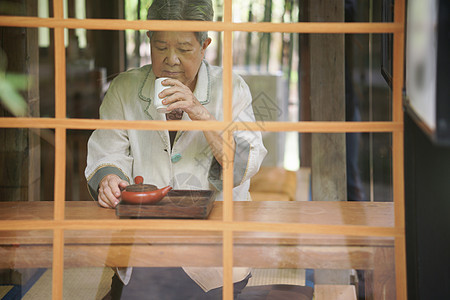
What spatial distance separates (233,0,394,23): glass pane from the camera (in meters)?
1.28

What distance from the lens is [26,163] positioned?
179cm

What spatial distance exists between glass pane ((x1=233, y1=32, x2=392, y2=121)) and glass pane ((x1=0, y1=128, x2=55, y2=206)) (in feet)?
2.09

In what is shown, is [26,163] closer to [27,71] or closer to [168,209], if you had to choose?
[27,71]

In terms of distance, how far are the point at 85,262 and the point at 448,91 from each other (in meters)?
0.91

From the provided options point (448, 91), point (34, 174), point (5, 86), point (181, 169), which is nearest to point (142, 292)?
point (181, 169)

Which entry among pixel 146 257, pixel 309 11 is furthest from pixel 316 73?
pixel 146 257

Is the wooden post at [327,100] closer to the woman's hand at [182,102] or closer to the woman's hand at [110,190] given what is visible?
the woman's hand at [182,102]

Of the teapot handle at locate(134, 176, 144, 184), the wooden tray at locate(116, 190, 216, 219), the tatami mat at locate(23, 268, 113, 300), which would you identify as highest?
the teapot handle at locate(134, 176, 144, 184)

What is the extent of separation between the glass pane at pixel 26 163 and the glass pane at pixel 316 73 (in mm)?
637

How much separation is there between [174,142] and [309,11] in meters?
0.55

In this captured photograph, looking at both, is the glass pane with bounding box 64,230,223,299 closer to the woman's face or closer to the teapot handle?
the teapot handle

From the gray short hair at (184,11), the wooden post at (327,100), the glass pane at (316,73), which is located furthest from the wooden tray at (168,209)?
the wooden post at (327,100)

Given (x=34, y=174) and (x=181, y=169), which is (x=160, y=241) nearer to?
(x=181, y=169)

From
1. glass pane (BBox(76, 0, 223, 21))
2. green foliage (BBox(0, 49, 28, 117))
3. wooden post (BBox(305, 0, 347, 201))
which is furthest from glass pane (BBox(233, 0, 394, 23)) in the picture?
green foliage (BBox(0, 49, 28, 117))
